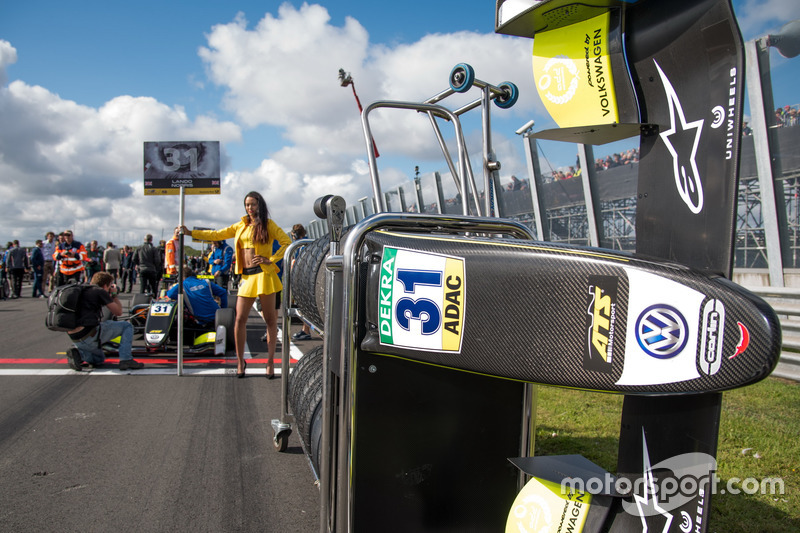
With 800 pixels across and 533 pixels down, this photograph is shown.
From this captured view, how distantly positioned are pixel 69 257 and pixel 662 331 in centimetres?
1422

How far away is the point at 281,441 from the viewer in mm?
3336

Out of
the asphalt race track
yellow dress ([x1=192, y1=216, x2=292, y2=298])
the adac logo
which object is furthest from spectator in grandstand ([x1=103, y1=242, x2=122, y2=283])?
the adac logo

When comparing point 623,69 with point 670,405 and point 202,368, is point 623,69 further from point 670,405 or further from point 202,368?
point 202,368

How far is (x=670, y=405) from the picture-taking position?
115 cm

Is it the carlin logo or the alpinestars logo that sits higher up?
the alpinestars logo

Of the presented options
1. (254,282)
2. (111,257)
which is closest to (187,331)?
(254,282)

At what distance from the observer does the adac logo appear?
3.15 feet

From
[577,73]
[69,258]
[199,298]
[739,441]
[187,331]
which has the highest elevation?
[577,73]

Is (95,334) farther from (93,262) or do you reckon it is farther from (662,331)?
(93,262)

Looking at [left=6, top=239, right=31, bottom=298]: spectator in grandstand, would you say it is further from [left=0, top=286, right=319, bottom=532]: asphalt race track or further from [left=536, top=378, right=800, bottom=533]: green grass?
[left=536, top=378, right=800, bottom=533]: green grass

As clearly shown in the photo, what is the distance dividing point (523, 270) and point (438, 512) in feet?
3.66

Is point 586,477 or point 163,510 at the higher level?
point 586,477

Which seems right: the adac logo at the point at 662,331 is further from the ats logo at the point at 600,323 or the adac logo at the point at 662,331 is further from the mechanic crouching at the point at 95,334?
the mechanic crouching at the point at 95,334

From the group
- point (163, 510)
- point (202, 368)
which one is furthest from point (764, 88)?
point (202, 368)
